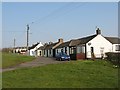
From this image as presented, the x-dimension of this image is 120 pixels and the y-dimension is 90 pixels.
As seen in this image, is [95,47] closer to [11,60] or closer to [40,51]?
[11,60]

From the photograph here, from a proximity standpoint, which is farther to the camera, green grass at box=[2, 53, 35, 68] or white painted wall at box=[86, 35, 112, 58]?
white painted wall at box=[86, 35, 112, 58]

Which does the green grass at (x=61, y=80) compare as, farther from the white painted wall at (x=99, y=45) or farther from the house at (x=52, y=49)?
the house at (x=52, y=49)

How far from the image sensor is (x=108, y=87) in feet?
44.5

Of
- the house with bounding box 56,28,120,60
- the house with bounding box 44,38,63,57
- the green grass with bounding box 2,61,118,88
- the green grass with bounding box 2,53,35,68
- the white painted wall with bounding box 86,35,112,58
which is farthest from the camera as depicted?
the house with bounding box 44,38,63,57

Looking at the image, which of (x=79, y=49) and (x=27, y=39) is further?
(x=27, y=39)

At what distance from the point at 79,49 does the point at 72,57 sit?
206 centimetres

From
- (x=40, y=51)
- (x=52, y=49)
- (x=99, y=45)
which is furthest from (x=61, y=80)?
(x=40, y=51)

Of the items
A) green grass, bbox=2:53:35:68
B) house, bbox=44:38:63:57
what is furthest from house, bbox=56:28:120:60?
house, bbox=44:38:63:57

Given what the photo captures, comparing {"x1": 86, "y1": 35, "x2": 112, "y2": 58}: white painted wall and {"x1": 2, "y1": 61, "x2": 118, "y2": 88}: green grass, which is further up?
{"x1": 86, "y1": 35, "x2": 112, "y2": 58}: white painted wall

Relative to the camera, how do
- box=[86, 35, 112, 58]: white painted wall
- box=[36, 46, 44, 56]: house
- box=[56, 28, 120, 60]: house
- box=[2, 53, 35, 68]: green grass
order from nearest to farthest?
box=[2, 53, 35, 68]: green grass → box=[56, 28, 120, 60]: house → box=[86, 35, 112, 58]: white painted wall → box=[36, 46, 44, 56]: house

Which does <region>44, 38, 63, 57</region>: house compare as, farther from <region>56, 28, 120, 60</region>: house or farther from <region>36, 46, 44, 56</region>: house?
<region>56, 28, 120, 60</region>: house

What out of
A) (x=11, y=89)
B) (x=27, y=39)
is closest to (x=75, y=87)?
(x=11, y=89)

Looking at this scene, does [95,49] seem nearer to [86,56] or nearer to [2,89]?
[86,56]

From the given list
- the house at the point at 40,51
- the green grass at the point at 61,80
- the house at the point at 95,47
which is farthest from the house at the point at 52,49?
the green grass at the point at 61,80
